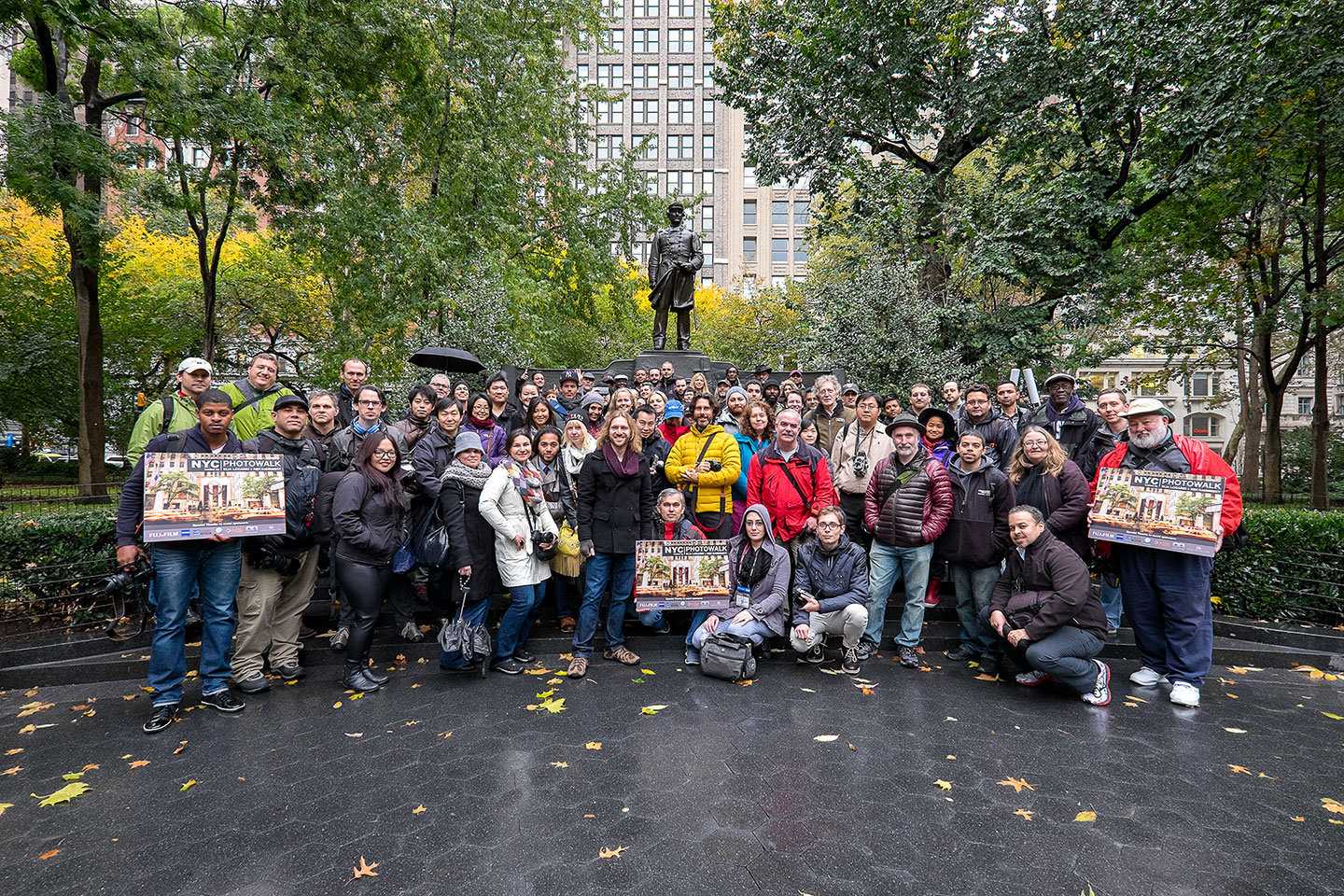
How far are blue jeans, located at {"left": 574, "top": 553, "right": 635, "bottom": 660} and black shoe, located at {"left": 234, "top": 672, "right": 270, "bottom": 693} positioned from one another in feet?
8.22

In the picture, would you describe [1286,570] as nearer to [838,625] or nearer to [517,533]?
[838,625]

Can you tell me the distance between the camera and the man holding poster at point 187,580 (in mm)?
4270

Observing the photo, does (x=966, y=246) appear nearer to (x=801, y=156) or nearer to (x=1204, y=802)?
(x=801, y=156)

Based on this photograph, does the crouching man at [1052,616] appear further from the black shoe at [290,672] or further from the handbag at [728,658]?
the black shoe at [290,672]

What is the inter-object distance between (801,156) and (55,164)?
53.9ft

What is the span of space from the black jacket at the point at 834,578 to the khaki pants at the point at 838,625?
0.05 m

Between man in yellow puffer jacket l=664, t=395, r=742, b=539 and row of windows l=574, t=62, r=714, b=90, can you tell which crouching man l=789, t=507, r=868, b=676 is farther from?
row of windows l=574, t=62, r=714, b=90

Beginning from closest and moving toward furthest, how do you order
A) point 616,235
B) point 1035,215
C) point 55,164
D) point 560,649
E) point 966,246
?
point 560,649
point 55,164
point 1035,215
point 966,246
point 616,235

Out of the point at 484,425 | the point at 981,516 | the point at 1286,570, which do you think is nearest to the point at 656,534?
the point at 484,425

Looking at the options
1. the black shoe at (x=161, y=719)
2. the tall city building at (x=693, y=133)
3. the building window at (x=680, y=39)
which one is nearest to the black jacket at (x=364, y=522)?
the black shoe at (x=161, y=719)

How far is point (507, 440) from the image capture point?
20.5ft

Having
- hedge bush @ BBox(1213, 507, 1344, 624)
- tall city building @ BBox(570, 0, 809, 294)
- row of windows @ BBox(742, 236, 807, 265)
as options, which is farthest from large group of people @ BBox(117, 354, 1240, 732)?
row of windows @ BBox(742, 236, 807, 265)

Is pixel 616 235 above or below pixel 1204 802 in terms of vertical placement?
above

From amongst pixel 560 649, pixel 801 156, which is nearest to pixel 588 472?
pixel 560 649
